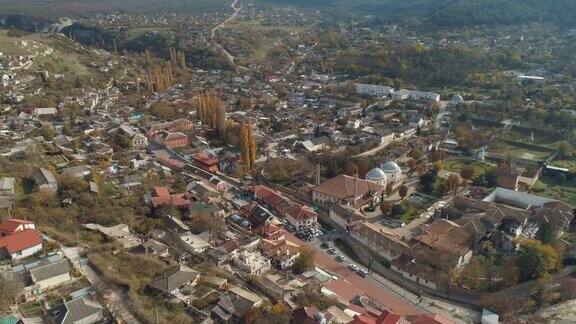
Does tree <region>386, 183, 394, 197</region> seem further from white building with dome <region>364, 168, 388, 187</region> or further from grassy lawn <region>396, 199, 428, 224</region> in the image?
grassy lawn <region>396, 199, 428, 224</region>

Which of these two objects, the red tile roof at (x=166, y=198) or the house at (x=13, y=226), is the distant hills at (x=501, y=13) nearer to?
the red tile roof at (x=166, y=198)

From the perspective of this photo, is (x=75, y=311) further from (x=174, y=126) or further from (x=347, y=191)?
(x=174, y=126)

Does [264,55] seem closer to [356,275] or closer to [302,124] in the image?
[302,124]

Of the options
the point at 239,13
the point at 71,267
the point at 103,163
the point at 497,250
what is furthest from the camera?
the point at 239,13

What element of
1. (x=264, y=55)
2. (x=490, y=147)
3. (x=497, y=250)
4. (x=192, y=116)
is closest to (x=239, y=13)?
(x=264, y=55)

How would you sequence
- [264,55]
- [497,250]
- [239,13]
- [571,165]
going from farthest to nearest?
1. [239,13]
2. [264,55]
3. [571,165]
4. [497,250]

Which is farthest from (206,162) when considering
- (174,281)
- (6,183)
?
(174,281)
